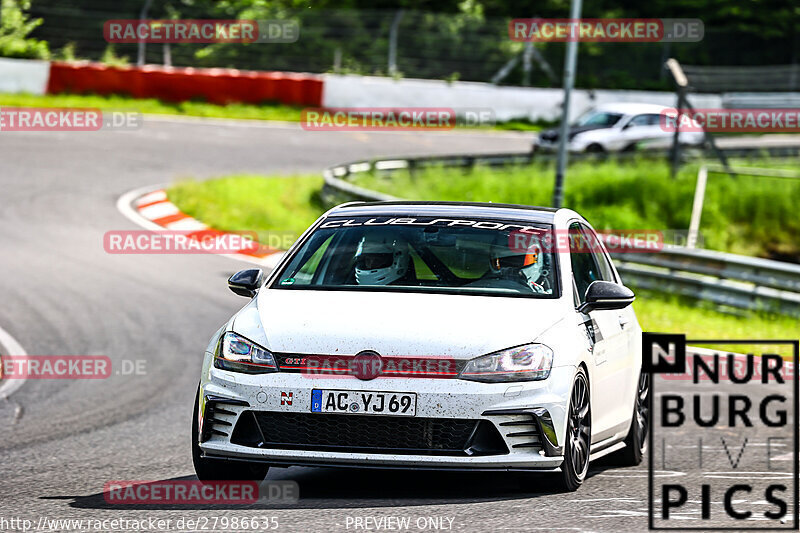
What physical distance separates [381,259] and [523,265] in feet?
2.44

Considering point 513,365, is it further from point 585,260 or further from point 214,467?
point 585,260

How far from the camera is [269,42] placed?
120 ft

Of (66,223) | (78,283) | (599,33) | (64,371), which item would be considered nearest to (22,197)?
(66,223)

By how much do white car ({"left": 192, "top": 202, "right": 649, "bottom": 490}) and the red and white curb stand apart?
35.7 ft

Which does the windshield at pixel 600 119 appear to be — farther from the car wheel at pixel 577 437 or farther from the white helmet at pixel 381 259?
the car wheel at pixel 577 437

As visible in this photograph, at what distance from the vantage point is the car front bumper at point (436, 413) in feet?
19.9

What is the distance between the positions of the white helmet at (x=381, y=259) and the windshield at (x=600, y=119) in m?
25.0

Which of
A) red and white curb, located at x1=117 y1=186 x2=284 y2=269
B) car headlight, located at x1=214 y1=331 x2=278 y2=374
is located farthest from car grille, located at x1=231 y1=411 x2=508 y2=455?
red and white curb, located at x1=117 y1=186 x2=284 y2=269

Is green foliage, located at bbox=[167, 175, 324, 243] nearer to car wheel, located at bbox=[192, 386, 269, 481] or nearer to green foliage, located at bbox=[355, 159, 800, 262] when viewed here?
green foliage, located at bbox=[355, 159, 800, 262]

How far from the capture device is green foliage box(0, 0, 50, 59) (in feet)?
104

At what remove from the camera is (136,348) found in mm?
12609

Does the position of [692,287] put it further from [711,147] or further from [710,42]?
[710,42]

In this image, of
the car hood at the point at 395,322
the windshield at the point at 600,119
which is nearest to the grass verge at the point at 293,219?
the car hood at the point at 395,322

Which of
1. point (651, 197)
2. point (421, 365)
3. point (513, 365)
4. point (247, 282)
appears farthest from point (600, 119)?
point (421, 365)
